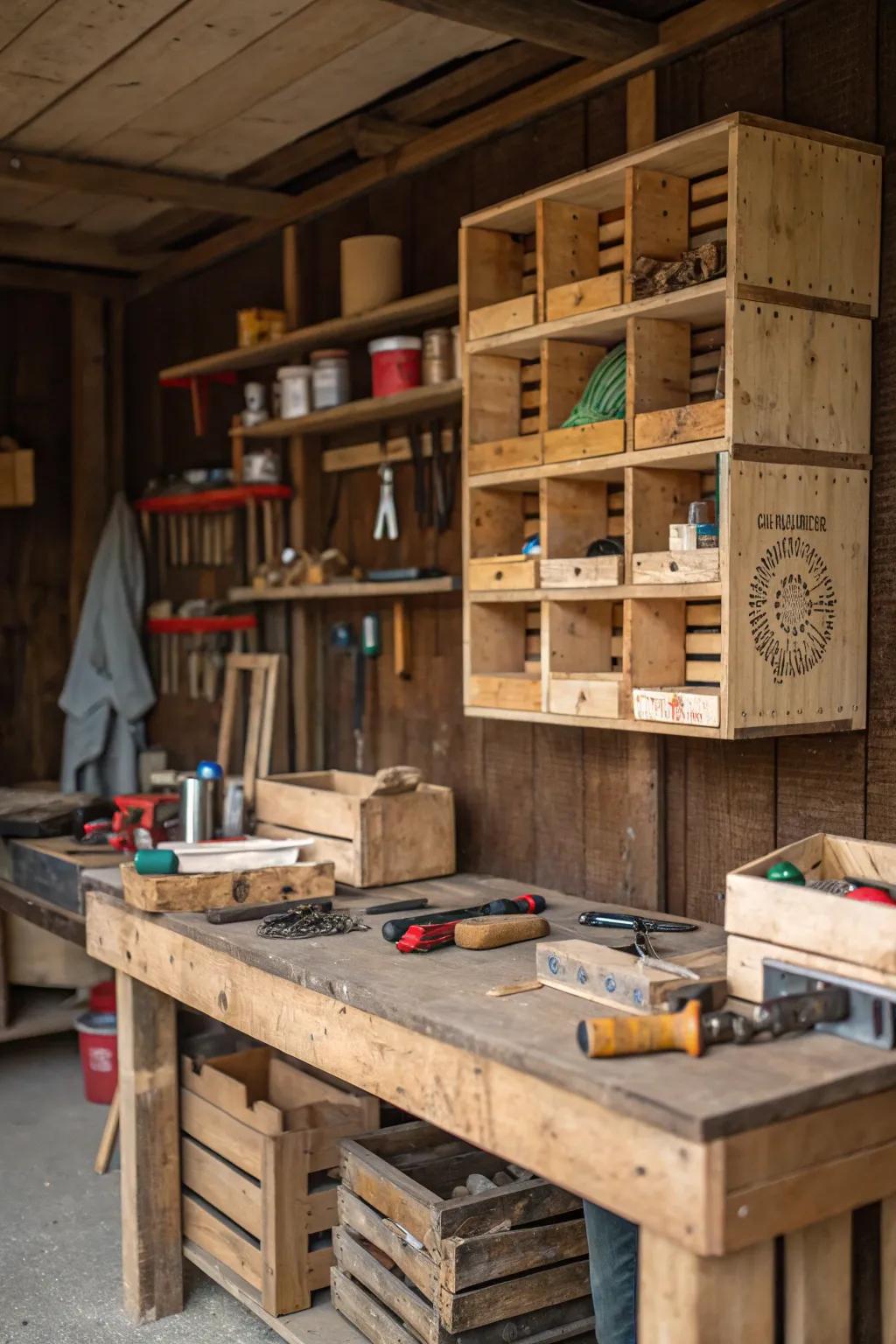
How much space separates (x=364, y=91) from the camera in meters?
3.49

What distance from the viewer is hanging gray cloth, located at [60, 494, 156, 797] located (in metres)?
4.90

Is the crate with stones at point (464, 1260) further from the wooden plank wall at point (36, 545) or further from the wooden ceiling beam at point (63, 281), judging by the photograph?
the wooden ceiling beam at point (63, 281)

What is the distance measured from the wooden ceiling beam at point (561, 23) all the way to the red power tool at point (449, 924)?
174cm

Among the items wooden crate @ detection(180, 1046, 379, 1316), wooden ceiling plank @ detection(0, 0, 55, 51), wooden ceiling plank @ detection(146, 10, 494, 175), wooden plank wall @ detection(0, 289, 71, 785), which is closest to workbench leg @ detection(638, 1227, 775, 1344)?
wooden crate @ detection(180, 1046, 379, 1316)

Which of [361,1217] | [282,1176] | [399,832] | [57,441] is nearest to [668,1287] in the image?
[361,1217]

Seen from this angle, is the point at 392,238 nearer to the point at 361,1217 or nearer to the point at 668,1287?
the point at 361,1217

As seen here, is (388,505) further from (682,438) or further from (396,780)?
(682,438)

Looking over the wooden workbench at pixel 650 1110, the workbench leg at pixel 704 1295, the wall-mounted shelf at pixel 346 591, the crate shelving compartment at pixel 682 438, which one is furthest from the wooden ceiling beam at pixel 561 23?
the workbench leg at pixel 704 1295

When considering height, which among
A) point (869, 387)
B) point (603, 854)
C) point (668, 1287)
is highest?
point (869, 387)

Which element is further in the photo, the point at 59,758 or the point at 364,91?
the point at 59,758

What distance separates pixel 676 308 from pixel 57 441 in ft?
10.8

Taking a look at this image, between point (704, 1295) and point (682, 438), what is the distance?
1.45 meters

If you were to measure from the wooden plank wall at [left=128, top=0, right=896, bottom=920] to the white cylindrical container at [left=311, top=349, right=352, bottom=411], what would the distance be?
0.87 ft

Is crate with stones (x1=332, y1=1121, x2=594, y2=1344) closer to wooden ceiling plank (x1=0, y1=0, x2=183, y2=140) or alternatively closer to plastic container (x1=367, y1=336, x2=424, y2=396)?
plastic container (x1=367, y1=336, x2=424, y2=396)
